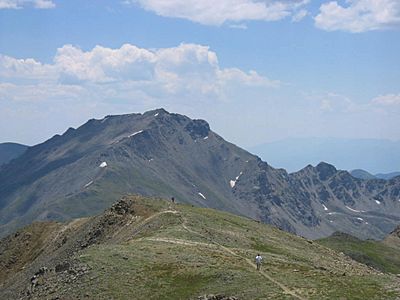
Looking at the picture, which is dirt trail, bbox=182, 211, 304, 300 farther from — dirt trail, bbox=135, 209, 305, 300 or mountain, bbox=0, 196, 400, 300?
mountain, bbox=0, 196, 400, 300

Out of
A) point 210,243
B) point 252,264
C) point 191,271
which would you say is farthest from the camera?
point 210,243

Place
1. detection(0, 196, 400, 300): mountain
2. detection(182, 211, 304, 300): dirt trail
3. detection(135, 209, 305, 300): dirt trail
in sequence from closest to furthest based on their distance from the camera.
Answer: detection(182, 211, 304, 300): dirt trail → detection(135, 209, 305, 300): dirt trail → detection(0, 196, 400, 300): mountain

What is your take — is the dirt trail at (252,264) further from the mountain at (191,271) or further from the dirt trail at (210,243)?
the mountain at (191,271)

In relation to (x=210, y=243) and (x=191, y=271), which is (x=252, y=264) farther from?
(x=210, y=243)

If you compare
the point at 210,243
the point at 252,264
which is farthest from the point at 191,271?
the point at 210,243

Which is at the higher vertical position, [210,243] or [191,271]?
[210,243]

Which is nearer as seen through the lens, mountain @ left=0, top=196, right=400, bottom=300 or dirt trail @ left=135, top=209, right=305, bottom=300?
dirt trail @ left=135, top=209, right=305, bottom=300

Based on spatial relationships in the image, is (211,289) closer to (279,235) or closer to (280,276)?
(280,276)

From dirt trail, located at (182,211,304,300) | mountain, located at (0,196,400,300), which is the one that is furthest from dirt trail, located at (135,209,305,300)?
mountain, located at (0,196,400,300)

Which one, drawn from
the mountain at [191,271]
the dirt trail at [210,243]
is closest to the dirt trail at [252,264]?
the dirt trail at [210,243]

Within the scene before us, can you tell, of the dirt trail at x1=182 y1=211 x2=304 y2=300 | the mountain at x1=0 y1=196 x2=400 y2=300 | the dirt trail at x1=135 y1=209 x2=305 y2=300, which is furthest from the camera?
the mountain at x1=0 y1=196 x2=400 y2=300

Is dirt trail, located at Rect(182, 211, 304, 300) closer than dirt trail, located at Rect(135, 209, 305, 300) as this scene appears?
Yes

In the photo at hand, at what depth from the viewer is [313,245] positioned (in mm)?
120625

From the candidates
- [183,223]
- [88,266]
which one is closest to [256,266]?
[88,266]
